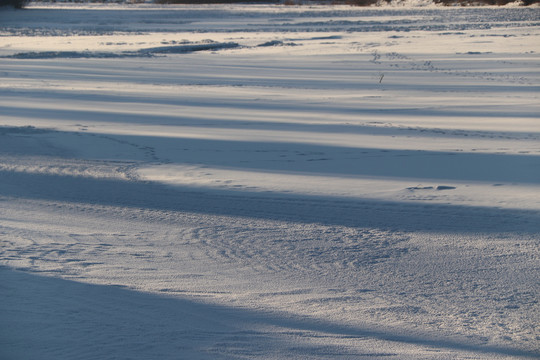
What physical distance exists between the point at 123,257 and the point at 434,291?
1.49 meters

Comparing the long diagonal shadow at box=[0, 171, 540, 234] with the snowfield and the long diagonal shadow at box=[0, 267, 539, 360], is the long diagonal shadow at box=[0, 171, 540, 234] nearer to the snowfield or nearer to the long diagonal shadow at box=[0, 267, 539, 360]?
the snowfield

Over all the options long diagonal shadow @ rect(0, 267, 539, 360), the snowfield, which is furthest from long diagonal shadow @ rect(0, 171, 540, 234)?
long diagonal shadow @ rect(0, 267, 539, 360)

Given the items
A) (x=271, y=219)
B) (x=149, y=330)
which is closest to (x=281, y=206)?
(x=271, y=219)

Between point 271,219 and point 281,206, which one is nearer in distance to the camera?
point 271,219

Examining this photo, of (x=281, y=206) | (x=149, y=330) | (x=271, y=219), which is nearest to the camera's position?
(x=149, y=330)

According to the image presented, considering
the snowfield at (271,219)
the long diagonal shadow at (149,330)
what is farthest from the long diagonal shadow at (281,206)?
the long diagonal shadow at (149,330)

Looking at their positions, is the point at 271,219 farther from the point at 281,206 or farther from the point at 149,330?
the point at 149,330

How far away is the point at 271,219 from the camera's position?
413cm

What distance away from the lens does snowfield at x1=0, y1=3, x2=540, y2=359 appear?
8.93ft

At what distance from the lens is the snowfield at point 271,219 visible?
2.72m

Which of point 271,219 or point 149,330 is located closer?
point 149,330

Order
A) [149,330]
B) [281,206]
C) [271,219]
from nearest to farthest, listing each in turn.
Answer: [149,330]
[271,219]
[281,206]

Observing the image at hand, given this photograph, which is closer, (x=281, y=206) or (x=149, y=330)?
(x=149, y=330)

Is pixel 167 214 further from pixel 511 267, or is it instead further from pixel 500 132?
pixel 500 132
